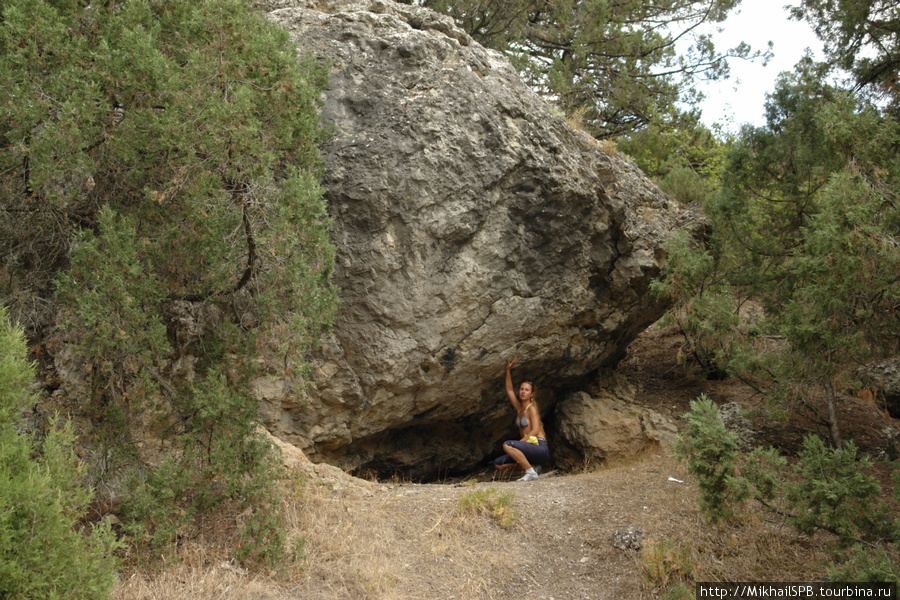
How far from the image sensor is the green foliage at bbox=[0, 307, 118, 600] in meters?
2.87

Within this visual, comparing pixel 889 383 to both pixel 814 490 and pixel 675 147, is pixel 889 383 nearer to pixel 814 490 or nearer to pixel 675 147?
pixel 814 490

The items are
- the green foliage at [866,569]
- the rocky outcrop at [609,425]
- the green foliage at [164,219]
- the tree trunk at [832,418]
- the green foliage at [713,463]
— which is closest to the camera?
the green foliage at [866,569]

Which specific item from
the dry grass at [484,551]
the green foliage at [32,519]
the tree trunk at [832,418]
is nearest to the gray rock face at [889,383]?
the tree trunk at [832,418]

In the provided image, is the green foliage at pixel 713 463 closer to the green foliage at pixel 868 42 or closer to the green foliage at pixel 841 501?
the green foliage at pixel 841 501

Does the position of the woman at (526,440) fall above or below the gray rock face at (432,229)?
below

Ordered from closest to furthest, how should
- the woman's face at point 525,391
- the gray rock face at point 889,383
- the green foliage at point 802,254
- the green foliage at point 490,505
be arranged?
the green foliage at point 802,254 → the green foliage at point 490,505 → the woman's face at point 525,391 → the gray rock face at point 889,383

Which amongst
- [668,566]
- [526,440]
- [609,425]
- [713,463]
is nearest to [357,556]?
[668,566]

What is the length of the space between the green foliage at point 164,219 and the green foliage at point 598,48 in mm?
6562

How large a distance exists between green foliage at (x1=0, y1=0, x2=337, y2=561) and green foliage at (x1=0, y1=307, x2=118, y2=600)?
985 millimetres

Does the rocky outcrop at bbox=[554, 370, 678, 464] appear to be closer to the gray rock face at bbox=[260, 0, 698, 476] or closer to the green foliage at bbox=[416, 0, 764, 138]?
the gray rock face at bbox=[260, 0, 698, 476]

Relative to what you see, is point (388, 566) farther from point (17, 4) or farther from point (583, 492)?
point (17, 4)

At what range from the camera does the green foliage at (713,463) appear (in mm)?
4855

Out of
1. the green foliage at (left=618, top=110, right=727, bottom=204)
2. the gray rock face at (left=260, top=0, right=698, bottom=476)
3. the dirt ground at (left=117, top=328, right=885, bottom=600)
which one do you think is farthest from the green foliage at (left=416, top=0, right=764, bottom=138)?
the dirt ground at (left=117, top=328, right=885, bottom=600)

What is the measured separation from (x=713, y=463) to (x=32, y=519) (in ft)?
14.3
